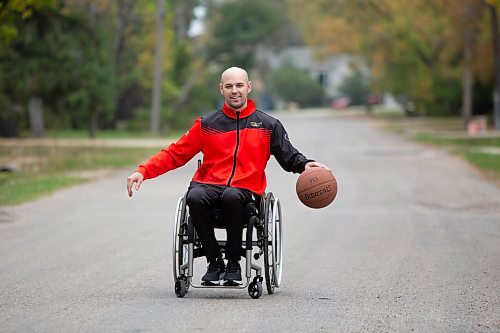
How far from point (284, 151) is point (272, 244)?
738 mm

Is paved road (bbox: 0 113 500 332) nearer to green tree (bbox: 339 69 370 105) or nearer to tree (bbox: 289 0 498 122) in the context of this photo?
tree (bbox: 289 0 498 122)

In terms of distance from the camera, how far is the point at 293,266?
10.8 metres

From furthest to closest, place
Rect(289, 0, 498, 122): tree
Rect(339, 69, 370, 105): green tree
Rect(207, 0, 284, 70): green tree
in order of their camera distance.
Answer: Rect(339, 69, 370, 105): green tree → Rect(207, 0, 284, 70): green tree → Rect(289, 0, 498, 122): tree

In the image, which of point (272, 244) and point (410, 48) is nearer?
point (272, 244)

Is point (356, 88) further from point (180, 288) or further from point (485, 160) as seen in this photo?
point (180, 288)

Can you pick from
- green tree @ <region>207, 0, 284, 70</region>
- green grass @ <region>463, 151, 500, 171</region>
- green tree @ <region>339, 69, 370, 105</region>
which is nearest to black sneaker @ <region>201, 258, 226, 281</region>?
green grass @ <region>463, 151, 500, 171</region>

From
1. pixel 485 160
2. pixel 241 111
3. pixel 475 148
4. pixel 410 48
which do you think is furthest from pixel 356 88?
pixel 241 111

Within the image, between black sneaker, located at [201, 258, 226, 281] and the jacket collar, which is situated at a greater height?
the jacket collar

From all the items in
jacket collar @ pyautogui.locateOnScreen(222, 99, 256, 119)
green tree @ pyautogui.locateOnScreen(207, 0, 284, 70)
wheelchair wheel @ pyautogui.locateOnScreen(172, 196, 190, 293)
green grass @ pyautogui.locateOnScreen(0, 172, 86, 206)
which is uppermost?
green tree @ pyautogui.locateOnScreen(207, 0, 284, 70)

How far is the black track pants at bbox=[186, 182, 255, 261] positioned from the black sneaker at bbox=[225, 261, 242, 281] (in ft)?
0.18

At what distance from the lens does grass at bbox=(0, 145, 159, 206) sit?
2042 cm

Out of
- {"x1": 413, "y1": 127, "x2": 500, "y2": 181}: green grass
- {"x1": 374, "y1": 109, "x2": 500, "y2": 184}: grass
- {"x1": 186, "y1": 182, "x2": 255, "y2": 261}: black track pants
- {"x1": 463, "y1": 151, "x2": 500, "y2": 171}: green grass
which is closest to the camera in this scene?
{"x1": 186, "y1": 182, "x2": 255, "y2": 261}: black track pants

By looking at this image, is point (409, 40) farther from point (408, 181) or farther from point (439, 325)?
point (439, 325)

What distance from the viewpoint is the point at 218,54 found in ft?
221
